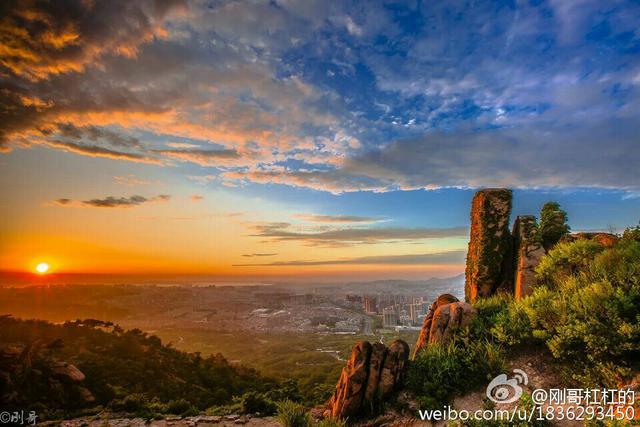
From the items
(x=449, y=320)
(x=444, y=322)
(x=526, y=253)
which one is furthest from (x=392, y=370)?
(x=526, y=253)

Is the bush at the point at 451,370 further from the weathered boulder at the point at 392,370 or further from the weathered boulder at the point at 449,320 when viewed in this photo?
the weathered boulder at the point at 449,320

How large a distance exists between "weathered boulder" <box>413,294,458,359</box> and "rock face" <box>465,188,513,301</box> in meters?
2.49

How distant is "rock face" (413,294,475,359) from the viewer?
12172 millimetres

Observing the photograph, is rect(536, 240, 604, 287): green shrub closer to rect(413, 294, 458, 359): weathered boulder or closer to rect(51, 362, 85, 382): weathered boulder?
rect(413, 294, 458, 359): weathered boulder

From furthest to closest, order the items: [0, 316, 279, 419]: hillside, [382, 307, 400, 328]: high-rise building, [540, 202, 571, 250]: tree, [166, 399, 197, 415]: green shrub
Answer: [382, 307, 400, 328]: high-rise building
[0, 316, 279, 419]: hillside
[166, 399, 197, 415]: green shrub
[540, 202, 571, 250]: tree

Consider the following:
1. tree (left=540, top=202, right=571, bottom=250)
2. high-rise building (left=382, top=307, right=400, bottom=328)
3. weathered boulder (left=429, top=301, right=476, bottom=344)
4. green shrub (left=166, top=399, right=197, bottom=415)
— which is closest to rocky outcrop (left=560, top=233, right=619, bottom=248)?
tree (left=540, top=202, right=571, bottom=250)

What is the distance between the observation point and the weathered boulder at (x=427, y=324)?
12798 millimetres

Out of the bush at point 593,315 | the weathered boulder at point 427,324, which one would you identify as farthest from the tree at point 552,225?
the weathered boulder at point 427,324

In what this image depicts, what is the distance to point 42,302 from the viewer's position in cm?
6888

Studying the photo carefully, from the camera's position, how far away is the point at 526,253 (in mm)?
14211

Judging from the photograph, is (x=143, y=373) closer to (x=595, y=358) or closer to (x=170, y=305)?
(x=595, y=358)

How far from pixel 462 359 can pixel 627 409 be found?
427cm

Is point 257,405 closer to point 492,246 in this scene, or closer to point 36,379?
point 36,379

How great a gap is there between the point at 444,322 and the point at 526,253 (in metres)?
5.59
